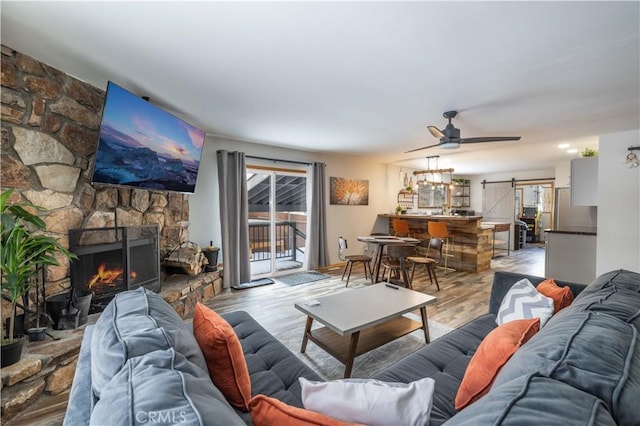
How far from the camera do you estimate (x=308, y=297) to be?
12.7 ft

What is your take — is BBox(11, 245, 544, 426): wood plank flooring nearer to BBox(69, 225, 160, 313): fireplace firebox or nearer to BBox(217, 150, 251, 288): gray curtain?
BBox(217, 150, 251, 288): gray curtain

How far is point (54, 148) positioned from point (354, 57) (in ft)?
8.00

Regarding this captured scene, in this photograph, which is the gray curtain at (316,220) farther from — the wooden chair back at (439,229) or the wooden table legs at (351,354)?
the wooden table legs at (351,354)

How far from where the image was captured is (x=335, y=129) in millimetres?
3873

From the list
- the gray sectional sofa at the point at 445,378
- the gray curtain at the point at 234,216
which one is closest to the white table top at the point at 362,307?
the gray sectional sofa at the point at 445,378

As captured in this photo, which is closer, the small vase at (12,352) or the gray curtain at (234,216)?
the small vase at (12,352)

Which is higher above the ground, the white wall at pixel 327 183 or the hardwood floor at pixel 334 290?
the white wall at pixel 327 183

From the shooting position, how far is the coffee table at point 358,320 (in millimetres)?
1992

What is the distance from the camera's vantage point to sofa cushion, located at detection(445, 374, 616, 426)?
55cm

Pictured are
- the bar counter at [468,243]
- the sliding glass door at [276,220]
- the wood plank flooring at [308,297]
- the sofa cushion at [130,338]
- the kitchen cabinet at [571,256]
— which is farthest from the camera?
the bar counter at [468,243]

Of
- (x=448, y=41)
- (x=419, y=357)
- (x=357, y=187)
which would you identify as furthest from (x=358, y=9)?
(x=357, y=187)

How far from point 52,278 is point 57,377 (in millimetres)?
787

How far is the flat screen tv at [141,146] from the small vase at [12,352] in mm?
1175

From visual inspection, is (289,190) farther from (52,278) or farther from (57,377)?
(57,377)
